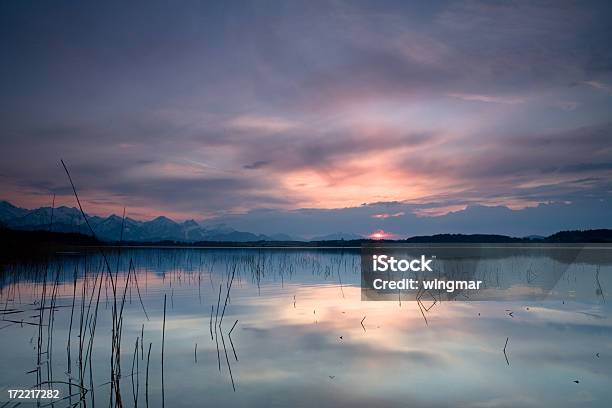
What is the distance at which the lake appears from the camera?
21.4 ft

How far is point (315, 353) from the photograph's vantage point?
8648mm

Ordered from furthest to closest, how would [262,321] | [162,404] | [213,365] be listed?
1. [262,321]
2. [213,365]
3. [162,404]

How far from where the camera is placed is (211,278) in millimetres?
23281

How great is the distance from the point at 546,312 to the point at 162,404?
448 inches

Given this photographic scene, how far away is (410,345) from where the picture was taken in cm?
926

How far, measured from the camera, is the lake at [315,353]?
6512 millimetres

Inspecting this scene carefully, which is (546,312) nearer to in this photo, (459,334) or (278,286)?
(459,334)

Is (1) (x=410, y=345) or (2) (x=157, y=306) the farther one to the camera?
(2) (x=157, y=306)

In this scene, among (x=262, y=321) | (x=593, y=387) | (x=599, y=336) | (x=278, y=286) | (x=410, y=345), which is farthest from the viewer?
(x=278, y=286)

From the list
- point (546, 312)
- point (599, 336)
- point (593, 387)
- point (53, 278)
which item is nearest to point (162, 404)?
point (593, 387)

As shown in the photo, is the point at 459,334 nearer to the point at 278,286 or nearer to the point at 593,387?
the point at 593,387

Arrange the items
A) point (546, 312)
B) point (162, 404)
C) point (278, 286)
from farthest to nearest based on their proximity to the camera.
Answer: point (278, 286)
point (546, 312)
point (162, 404)

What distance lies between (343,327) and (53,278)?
15449mm

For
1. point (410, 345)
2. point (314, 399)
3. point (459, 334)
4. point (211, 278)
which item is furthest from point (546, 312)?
point (211, 278)
